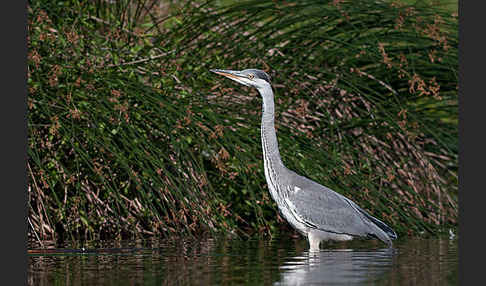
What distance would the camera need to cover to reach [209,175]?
7785 millimetres

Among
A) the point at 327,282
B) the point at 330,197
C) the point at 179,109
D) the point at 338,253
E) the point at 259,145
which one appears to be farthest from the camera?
the point at 259,145

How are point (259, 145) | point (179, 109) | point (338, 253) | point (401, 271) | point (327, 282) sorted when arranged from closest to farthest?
point (327, 282), point (401, 271), point (338, 253), point (179, 109), point (259, 145)

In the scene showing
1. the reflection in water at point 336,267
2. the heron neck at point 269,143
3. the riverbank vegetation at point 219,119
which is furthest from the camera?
the riverbank vegetation at point 219,119

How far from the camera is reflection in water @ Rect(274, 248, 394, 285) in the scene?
438 centimetres

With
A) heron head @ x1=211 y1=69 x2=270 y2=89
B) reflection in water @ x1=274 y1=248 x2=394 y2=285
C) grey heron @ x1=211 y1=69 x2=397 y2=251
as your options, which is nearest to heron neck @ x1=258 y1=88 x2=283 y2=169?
grey heron @ x1=211 y1=69 x2=397 y2=251

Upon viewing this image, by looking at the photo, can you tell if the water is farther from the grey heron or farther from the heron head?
the heron head

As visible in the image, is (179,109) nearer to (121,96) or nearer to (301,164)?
(121,96)

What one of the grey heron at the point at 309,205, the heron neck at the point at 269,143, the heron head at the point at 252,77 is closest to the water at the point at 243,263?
the grey heron at the point at 309,205

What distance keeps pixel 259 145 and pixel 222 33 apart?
5.68 feet

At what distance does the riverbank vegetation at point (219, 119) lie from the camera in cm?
690

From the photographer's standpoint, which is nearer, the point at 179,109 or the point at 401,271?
the point at 401,271

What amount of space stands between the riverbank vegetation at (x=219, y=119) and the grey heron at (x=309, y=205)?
369 millimetres

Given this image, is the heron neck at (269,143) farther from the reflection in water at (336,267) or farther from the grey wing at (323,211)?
the reflection in water at (336,267)

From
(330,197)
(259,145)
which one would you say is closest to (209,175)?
(259,145)
